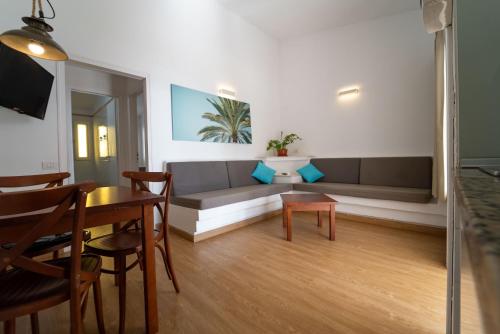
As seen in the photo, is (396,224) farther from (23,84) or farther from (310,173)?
(23,84)

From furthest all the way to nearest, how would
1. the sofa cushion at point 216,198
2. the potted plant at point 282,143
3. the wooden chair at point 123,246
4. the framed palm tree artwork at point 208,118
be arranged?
the potted plant at point 282,143 → the framed palm tree artwork at point 208,118 → the sofa cushion at point 216,198 → the wooden chair at point 123,246

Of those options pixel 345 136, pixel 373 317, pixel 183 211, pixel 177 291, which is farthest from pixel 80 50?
pixel 345 136

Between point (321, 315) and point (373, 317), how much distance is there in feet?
1.00

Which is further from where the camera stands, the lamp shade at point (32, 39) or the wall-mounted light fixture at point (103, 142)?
the wall-mounted light fixture at point (103, 142)

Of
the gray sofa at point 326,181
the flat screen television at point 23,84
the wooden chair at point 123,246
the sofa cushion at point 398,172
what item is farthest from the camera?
the sofa cushion at point 398,172

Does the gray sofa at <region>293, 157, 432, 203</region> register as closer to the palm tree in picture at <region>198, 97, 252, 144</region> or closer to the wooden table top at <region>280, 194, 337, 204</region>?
the wooden table top at <region>280, 194, 337, 204</region>

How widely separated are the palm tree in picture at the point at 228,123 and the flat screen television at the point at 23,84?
1827 millimetres

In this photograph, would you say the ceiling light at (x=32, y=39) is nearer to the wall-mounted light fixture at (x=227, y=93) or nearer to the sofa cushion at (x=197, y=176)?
the sofa cushion at (x=197, y=176)

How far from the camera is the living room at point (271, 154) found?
1.35 m

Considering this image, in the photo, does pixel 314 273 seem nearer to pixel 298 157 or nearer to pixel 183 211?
pixel 183 211

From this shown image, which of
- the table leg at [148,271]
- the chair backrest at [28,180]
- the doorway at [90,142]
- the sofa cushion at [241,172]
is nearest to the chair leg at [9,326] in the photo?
the table leg at [148,271]

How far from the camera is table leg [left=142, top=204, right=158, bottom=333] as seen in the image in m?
1.27

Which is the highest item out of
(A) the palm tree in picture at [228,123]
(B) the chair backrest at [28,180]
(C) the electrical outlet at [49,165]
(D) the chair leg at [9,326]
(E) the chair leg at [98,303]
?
(A) the palm tree in picture at [228,123]

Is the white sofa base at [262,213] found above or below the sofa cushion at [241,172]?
below
